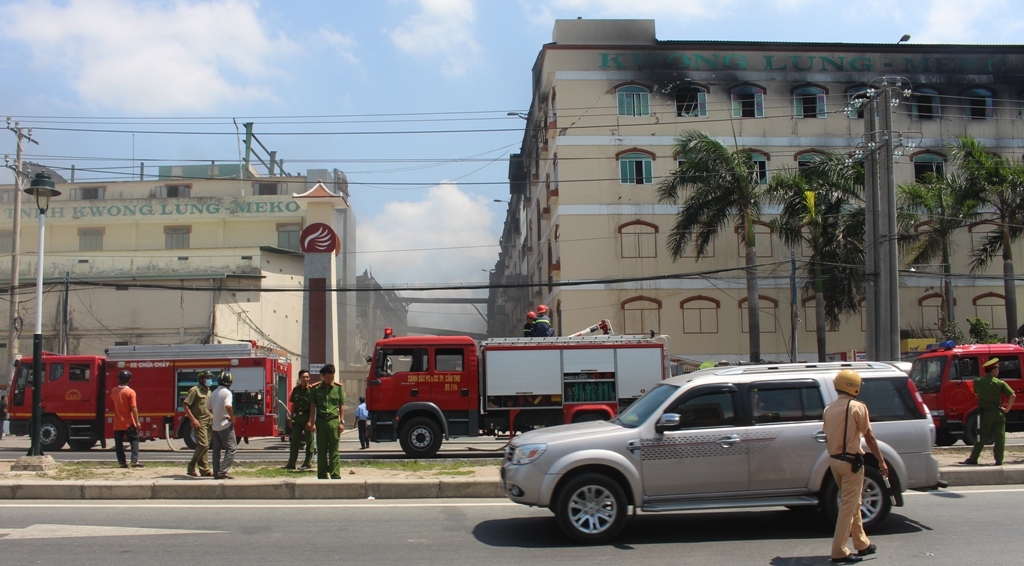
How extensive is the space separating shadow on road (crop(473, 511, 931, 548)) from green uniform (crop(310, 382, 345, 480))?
137 inches

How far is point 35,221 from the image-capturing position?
51.2 m

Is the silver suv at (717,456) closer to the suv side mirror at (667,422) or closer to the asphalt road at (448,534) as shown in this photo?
the suv side mirror at (667,422)

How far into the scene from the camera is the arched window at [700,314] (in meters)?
38.2

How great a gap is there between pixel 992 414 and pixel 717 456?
6.87m

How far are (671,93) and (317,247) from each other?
1871 centimetres

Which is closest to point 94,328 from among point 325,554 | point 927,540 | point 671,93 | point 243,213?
point 243,213

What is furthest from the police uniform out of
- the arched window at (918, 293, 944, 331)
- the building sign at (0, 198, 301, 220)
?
the building sign at (0, 198, 301, 220)

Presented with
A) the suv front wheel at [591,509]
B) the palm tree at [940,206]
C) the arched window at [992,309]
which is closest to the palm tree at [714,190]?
the palm tree at [940,206]

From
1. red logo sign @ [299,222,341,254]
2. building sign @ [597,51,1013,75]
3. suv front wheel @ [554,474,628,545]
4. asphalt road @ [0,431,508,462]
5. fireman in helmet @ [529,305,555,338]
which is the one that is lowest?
asphalt road @ [0,431,508,462]

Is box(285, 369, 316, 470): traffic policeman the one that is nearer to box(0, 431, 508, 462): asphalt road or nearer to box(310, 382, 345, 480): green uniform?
box(310, 382, 345, 480): green uniform

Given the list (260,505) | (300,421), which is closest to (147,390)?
(300,421)

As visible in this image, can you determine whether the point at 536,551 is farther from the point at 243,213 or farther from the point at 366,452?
the point at 243,213

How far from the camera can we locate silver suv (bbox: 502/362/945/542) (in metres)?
8.06

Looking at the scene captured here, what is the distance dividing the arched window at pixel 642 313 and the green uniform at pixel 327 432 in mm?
27251
